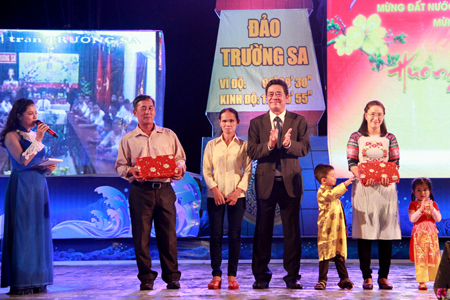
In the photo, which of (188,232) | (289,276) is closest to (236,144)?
(289,276)

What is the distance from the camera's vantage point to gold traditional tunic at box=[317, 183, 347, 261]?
340cm

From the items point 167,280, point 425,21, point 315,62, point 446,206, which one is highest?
point 425,21

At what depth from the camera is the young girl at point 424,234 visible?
11.2 ft

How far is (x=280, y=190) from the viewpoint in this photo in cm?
338

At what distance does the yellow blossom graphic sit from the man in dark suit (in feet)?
7.14

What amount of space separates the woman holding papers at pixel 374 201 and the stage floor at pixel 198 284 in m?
0.23

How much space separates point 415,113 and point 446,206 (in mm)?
1138

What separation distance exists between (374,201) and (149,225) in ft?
5.67

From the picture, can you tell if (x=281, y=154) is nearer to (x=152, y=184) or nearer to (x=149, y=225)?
(x=152, y=184)

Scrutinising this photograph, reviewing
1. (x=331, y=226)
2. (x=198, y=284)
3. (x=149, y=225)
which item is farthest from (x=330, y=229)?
(x=149, y=225)

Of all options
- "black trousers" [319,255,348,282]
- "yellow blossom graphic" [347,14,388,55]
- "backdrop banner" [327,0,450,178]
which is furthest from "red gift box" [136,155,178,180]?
"yellow blossom graphic" [347,14,388,55]

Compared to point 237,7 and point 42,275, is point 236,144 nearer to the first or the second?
point 42,275

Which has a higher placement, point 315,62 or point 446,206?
point 315,62

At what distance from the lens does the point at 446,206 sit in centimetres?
518
